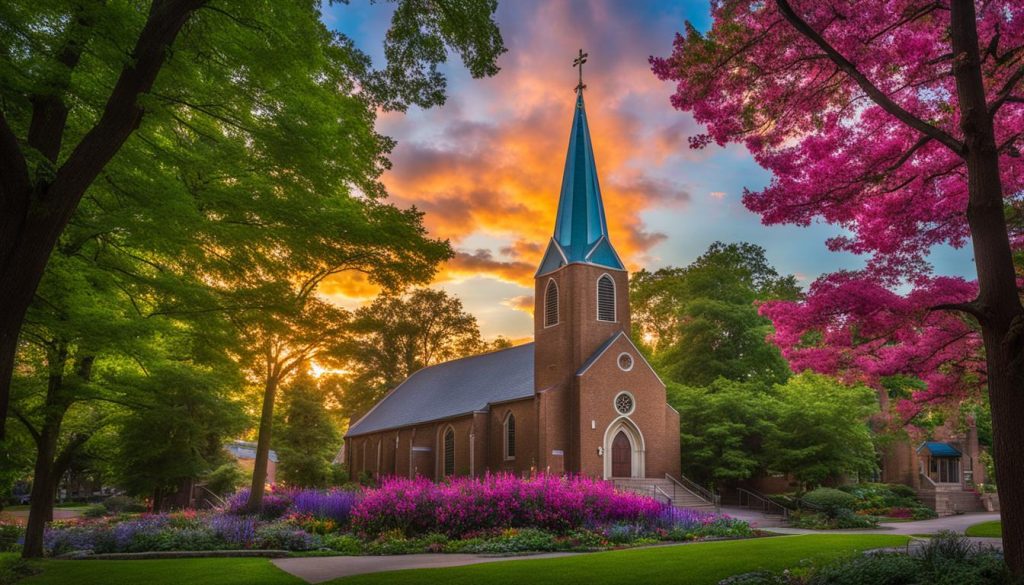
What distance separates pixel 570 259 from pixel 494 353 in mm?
11524

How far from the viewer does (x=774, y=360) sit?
43.4 m

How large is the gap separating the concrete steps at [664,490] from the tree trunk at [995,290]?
24.6m

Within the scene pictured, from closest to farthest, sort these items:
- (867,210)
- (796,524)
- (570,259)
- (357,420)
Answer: (867,210) < (796,524) < (570,259) < (357,420)

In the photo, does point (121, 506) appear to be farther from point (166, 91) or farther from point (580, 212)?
point (166, 91)

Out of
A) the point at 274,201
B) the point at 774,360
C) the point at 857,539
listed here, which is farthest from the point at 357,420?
the point at 274,201

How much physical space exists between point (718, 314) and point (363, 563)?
3463 cm

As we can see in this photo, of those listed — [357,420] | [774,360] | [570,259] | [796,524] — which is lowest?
[796,524]

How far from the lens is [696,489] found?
35.4 metres

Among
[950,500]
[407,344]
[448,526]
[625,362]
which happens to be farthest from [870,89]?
[407,344]

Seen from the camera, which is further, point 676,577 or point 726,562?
point 726,562

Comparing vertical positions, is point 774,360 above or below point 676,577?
above

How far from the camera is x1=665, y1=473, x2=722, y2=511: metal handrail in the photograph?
111 feet

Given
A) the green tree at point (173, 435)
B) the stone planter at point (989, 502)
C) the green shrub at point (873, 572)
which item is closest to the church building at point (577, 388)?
the green tree at point (173, 435)

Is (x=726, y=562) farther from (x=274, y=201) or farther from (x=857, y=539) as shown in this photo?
(x=274, y=201)
